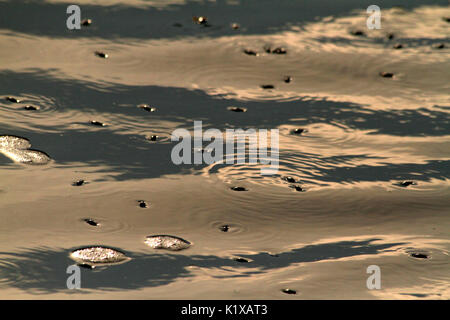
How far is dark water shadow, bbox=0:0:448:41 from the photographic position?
5.12ft

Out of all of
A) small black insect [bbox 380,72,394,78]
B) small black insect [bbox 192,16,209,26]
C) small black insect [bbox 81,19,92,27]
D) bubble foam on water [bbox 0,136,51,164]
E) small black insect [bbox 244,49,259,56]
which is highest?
small black insect [bbox 192,16,209,26]

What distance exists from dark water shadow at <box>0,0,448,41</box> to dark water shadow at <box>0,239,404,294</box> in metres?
0.69

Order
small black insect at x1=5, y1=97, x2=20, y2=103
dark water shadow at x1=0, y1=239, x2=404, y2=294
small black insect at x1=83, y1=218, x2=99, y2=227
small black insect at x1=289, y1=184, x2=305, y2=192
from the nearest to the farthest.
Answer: dark water shadow at x1=0, y1=239, x2=404, y2=294 → small black insect at x1=83, y1=218, x2=99, y2=227 → small black insect at x1=289, y1=184, x2=305, y2=192 → small black insect at x1=5, y1=97, x2=20, y2=103

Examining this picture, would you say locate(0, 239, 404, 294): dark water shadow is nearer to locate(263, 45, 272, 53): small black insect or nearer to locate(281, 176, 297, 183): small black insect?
locate(281, 176, 297, 183): small black insect

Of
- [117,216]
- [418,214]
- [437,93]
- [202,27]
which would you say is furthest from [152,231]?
[437,93]

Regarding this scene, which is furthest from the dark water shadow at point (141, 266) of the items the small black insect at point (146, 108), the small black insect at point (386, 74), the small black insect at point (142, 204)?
the small black insect at point (386, 74)

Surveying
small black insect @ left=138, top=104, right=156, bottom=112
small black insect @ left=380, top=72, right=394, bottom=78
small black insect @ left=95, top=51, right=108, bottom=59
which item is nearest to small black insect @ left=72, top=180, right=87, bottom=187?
small black insect @ left=138, top=104, right=156, bottom=112

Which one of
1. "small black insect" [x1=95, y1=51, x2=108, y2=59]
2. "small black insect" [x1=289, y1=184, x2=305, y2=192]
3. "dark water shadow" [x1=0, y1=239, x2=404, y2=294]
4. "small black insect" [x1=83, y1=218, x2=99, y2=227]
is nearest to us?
"dark water shadow" [x1=0, y1=239, x2=404, y2=294]

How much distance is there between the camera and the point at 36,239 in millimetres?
1129

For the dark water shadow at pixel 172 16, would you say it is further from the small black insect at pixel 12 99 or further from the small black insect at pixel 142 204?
the small black insect at pixel 142 204

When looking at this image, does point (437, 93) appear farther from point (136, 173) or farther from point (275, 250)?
point (136, 173)

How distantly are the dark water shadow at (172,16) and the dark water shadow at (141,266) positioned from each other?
2.27 feet

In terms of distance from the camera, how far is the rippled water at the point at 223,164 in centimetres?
110

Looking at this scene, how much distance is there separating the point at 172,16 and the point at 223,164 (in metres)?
0.53
